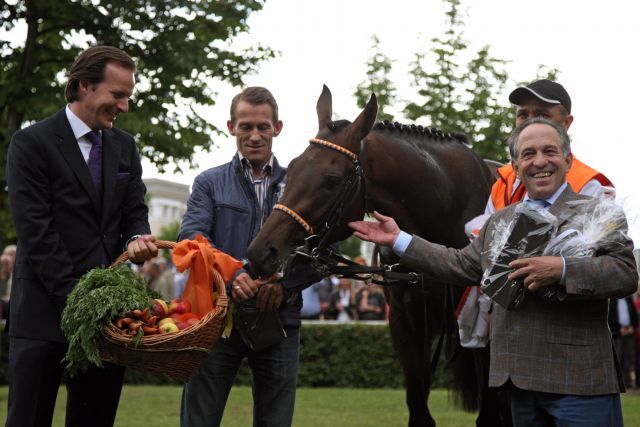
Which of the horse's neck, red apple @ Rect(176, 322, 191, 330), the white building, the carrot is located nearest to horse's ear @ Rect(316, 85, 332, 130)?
the horse's neck

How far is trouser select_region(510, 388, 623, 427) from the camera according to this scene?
3.51 m

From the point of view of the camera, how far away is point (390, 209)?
16.2ft

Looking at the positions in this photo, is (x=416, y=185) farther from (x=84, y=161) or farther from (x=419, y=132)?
(x=84, y=161)

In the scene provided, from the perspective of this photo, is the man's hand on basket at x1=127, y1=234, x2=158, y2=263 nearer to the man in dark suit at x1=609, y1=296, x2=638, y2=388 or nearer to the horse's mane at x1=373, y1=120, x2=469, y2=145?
the horse's mane at x1=373, y1=120, x2=469, y2=145

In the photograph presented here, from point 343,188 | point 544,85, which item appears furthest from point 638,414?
point 343,188

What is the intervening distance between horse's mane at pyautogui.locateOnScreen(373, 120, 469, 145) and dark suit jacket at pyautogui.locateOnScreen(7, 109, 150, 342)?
64.5 inches

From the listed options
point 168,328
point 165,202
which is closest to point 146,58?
point 168,328

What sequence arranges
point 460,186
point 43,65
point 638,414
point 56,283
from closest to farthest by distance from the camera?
point 56,283 < point 460,186 < point 638,414 < point 43,65

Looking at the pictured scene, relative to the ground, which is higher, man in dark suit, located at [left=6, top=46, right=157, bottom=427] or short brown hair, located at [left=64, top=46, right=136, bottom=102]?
short brown hair, located at [left=64, top=46, right=136, bottom=102]

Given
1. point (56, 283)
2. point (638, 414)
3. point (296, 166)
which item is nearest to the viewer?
point (56, 283)

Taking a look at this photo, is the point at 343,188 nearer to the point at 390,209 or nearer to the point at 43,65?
the point at 390,209

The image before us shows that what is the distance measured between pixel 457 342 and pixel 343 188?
4.78ft

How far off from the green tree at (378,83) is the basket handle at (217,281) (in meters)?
13.7

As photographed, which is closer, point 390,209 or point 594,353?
point 594,353
